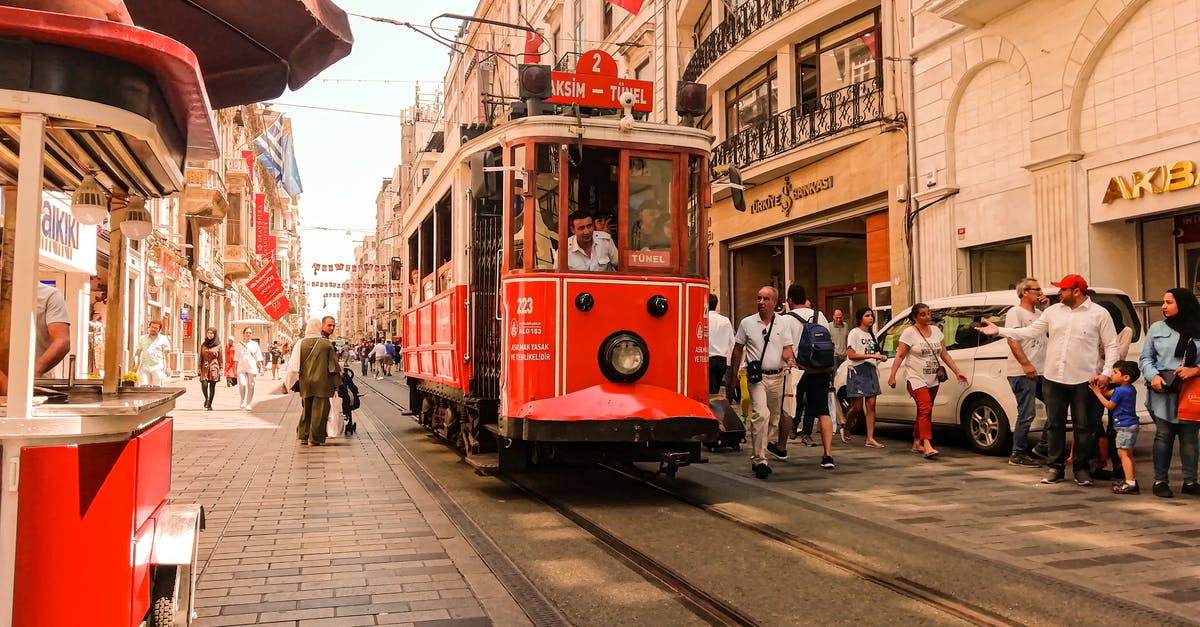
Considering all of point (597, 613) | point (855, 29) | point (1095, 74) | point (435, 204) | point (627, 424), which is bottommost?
point (597, 613)

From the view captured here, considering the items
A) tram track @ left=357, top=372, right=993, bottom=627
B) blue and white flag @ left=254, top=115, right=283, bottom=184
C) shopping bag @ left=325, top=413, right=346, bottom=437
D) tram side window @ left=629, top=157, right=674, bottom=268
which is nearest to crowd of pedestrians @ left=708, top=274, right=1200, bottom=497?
tram side window @ left=629, top=157, right=674, bottom=268

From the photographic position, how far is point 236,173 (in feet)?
142

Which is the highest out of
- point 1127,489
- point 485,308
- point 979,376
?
point 485,308

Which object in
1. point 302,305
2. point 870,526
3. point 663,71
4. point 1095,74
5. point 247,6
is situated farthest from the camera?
point 302,305

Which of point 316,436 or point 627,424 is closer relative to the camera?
point 627,424

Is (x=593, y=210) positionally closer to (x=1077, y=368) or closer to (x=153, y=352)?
(x=1077, y=368)

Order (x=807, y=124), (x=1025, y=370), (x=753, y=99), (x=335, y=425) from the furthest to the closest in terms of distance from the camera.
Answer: (x=753, y=99) → (x=807, y=124) → (x=335, y=425) → (x=1025, y=370)

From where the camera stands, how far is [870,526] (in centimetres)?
632

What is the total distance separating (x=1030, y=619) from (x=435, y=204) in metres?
7.99

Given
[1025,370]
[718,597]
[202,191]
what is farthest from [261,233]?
[718,597]

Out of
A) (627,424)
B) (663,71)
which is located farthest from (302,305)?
(627,424)

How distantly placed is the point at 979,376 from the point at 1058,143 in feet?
17.1

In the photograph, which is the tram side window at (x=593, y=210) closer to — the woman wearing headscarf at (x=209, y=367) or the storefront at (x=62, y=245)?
the storefront at (x=62, y=245)

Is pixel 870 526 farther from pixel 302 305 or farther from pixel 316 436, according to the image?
pixel 302 305
